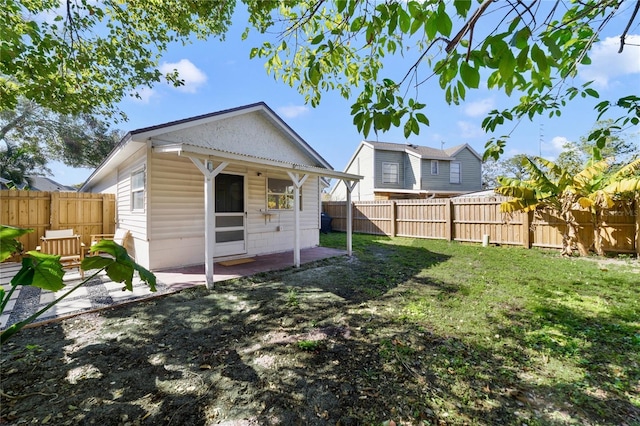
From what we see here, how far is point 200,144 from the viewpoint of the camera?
714 centimetres

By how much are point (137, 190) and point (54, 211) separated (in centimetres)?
356

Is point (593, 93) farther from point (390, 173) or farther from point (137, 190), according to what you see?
point (390, 173)

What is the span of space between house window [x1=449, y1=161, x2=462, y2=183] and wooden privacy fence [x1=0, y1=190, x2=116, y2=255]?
21.7 metres

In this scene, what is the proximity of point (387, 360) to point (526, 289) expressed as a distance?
4083 mm

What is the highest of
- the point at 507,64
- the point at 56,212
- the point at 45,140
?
the point at 45,140

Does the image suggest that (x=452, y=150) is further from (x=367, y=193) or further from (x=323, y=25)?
(x=323, y=25)

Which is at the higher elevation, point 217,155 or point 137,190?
point 217,155

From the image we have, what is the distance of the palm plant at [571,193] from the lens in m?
7.48

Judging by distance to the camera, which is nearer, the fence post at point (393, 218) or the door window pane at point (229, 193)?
the door window pane at point (229, 193)

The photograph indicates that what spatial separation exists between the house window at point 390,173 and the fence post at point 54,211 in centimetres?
1817

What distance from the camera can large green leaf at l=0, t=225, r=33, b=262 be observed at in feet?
5.09

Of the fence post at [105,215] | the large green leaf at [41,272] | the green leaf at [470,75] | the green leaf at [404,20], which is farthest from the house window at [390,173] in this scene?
the large green leaf at [41,272]

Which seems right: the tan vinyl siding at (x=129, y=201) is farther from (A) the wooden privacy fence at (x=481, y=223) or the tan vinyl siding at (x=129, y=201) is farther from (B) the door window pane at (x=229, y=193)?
(A) the wooden privacy fence at (x=481, y=223)

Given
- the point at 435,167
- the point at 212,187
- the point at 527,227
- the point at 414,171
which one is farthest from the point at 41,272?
the point at 435,167
